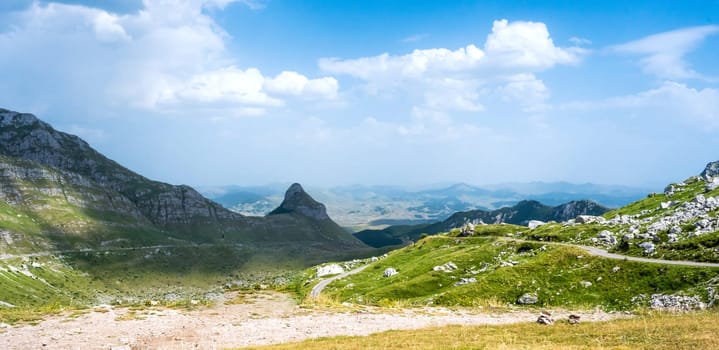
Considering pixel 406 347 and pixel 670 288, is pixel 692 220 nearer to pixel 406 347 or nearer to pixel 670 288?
pixel 670 288

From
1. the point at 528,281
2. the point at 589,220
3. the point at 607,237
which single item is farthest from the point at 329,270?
the point at 589,220

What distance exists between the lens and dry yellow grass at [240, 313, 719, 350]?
2525cm

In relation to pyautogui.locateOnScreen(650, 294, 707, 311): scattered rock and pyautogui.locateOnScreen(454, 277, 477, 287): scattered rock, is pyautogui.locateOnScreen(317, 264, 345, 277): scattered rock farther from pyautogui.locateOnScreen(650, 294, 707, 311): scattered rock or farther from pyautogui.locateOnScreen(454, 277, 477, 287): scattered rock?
pyautogui.locateOnScreen(650, 294, 707, 311): scattered rock

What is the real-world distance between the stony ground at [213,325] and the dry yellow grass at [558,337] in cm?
452

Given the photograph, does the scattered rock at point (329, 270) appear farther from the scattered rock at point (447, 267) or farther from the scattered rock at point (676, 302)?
the scattered rock at point (676, 302)

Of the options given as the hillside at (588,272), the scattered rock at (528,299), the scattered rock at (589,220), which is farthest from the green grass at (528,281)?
the scattered rock at (589,220)

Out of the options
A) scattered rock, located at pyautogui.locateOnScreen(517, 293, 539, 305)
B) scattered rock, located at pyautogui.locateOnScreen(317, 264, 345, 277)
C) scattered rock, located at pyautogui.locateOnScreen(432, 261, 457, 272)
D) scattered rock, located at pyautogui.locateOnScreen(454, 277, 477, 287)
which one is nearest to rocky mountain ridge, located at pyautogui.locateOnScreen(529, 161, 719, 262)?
scattered rock, located at pyautogui.locateOnScreen(517, 293, 539, 305)

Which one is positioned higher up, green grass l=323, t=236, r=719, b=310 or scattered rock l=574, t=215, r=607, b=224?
scattered rock l=574, t=215, r=607, b=224

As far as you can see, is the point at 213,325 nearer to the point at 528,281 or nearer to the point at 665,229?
the point at 528,281

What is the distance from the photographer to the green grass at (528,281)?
48969mm

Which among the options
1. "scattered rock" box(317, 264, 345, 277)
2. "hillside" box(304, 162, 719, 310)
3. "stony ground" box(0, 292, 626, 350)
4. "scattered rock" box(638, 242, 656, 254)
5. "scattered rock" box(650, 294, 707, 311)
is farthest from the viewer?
"scattered rock" box(317, 264, 345, 277)

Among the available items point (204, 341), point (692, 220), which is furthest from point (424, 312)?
point (692, 220)

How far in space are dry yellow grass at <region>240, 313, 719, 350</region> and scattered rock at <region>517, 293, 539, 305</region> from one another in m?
20.3

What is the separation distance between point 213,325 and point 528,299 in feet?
127
